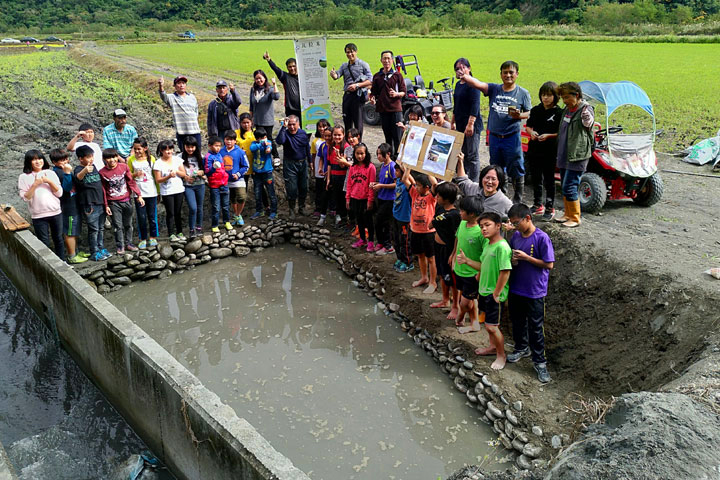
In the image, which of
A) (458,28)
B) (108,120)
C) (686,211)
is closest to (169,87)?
(108,120)

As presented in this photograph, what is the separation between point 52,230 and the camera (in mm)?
8453

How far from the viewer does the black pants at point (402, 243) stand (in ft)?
26.7

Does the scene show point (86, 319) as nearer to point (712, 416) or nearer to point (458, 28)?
point (712, 416)

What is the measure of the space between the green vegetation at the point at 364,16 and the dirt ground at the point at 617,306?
31.0 metres

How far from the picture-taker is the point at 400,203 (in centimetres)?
795

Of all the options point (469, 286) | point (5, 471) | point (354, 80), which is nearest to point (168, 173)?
point (354, 80)

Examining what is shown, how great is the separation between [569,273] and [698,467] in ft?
12.3

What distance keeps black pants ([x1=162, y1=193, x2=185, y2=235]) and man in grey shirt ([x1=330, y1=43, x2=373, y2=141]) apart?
10.6 feet

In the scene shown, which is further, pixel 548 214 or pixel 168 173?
pixel 168 173

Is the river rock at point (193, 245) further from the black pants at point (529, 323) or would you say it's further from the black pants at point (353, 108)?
the black pants at point (529, 323)

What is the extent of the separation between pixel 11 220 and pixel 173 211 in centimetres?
239

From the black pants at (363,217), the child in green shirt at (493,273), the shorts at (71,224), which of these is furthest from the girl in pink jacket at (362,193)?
the shorts at (71,224)

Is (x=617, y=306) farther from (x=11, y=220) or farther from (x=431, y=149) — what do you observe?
(x=11, y=220)

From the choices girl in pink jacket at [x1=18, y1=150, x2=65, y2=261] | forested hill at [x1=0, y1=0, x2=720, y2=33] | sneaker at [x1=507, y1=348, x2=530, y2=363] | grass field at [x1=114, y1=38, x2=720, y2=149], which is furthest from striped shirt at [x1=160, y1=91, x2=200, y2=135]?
forested hill at [x1=0, y1=0, x2=720, y2=33]
